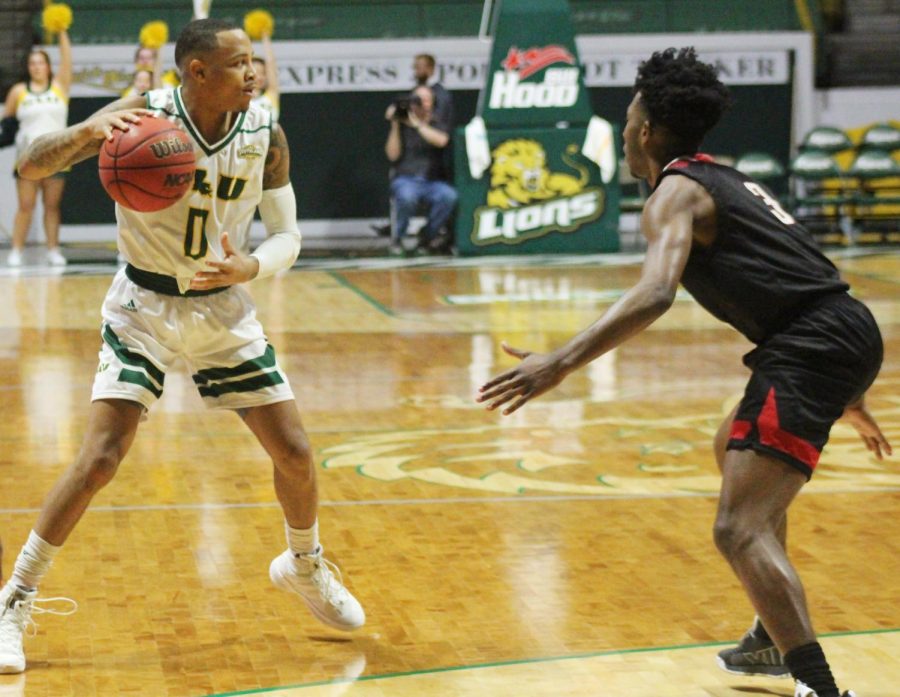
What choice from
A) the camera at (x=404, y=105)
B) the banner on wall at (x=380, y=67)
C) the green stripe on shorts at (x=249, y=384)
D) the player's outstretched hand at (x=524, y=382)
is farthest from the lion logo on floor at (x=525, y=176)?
the player's outstretched hand at (x=524, y=382)

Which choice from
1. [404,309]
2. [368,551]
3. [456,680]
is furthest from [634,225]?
[456,680]

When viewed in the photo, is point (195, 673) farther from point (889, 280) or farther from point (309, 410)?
point (889, 280)

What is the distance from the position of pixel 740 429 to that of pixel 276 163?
167 centimetres

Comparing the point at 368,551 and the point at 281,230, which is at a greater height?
the point at 281,230

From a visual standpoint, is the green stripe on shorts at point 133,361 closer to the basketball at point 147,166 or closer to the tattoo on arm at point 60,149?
the basketball at point 147,166

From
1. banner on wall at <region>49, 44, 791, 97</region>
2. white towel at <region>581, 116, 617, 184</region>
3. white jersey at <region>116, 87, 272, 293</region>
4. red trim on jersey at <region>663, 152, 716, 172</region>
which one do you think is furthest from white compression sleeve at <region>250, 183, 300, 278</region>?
banner on wall at <region>49, 44, 791, 97</region>

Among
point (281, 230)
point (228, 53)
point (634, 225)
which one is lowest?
point (634, 225)

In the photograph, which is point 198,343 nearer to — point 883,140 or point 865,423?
point 865,423

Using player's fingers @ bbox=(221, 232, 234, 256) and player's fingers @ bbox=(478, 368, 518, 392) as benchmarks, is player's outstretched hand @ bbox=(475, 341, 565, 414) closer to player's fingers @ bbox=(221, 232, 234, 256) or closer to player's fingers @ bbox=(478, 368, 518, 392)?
player's fingers @ bbox=(478, 368, 518, 392)

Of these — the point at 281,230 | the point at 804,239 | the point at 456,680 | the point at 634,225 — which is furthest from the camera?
the point at 634,225

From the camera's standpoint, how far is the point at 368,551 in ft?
18.1

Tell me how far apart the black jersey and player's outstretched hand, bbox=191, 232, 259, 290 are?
1.14 meters

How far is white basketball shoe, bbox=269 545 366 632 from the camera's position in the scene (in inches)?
180

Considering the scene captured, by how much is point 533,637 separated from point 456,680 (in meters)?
0.45
